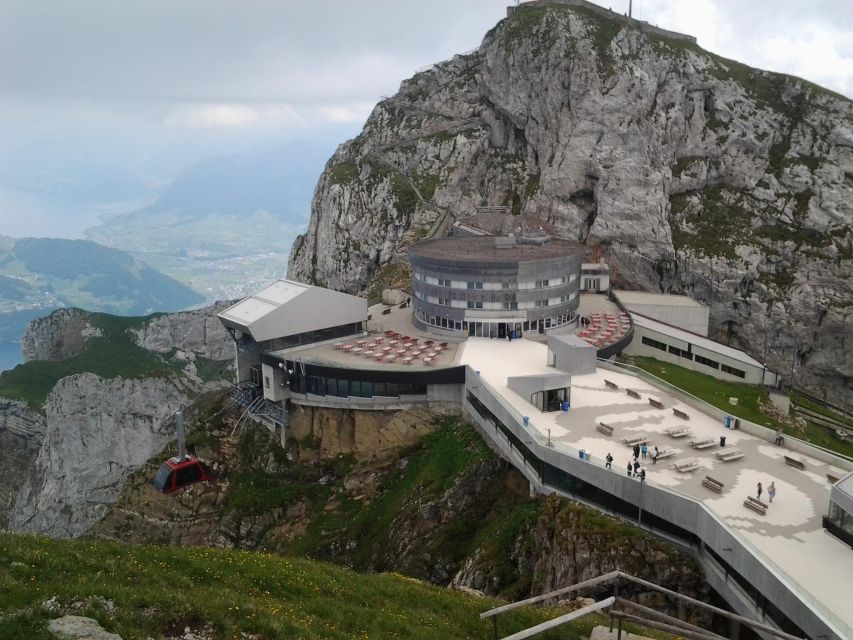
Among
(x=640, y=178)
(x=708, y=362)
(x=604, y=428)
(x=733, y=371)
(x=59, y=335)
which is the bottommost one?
(x=59, y=335)

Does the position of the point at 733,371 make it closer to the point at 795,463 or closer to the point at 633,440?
the point at 795,463

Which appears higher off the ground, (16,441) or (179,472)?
(179,472)

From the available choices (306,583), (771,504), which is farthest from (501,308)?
(306,583)

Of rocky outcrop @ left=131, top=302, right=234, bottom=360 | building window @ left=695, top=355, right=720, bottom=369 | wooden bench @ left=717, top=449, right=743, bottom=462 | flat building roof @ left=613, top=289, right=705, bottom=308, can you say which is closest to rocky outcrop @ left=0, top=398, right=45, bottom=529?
rocky outcrop @ left=131, top=302, right=234, bottom=360

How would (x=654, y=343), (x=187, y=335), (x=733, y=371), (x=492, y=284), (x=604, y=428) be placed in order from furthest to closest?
(x=187, y=335)
(x=654, y=343)
(x=733, y=371)
(x=492, y=284)
(x=604, y=428)

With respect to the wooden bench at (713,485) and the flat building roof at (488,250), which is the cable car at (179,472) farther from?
the wooden bench at (713,485)

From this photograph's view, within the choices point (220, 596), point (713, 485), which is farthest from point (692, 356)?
point (220, 596)

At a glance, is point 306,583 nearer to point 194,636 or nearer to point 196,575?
point 196,575
